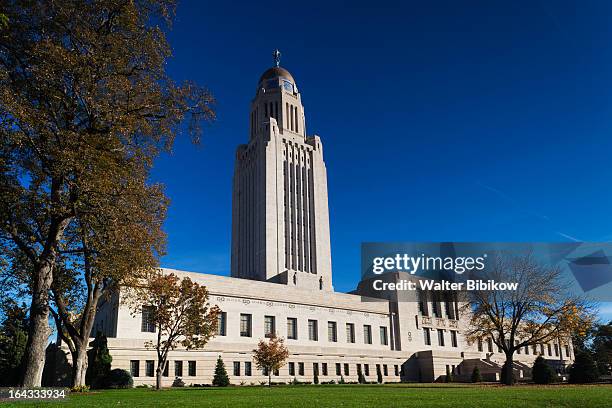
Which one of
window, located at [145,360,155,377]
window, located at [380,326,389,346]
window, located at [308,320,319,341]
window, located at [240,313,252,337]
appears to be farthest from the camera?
window, located at [380,326,389,346]

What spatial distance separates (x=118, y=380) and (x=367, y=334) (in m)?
33.6

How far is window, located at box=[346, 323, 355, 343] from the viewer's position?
5920cm

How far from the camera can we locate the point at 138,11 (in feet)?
71.0

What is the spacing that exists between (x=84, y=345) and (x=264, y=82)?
73645 millimetres

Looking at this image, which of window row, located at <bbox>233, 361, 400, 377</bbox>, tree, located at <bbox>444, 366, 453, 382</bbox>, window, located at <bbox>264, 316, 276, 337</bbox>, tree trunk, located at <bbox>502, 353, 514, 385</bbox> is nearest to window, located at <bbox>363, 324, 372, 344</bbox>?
window row, located at <bbox>233, 361, 400, 377</bbox>

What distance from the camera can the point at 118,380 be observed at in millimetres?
35688

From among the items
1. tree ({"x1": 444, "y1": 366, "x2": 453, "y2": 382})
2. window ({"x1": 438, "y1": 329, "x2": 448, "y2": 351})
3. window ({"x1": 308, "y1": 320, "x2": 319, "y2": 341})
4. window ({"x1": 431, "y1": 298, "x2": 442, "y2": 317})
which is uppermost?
window ({"x1": 431, "y1": 298, "x2": 442, "y2": 317})

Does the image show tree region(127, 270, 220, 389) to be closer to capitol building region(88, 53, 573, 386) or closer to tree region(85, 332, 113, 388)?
capitol building region(88, 53, 573, 386)

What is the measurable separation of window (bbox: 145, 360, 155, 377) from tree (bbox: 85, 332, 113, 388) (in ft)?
17.7

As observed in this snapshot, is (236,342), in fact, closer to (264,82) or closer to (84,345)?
(84,345)

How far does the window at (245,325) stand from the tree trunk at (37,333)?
32.4 m

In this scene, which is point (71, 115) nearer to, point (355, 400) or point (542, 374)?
point (355, 400)

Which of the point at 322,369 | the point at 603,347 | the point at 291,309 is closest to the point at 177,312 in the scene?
the point at 291,309

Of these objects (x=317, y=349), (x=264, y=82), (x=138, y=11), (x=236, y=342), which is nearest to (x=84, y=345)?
(x=138, y=11)
